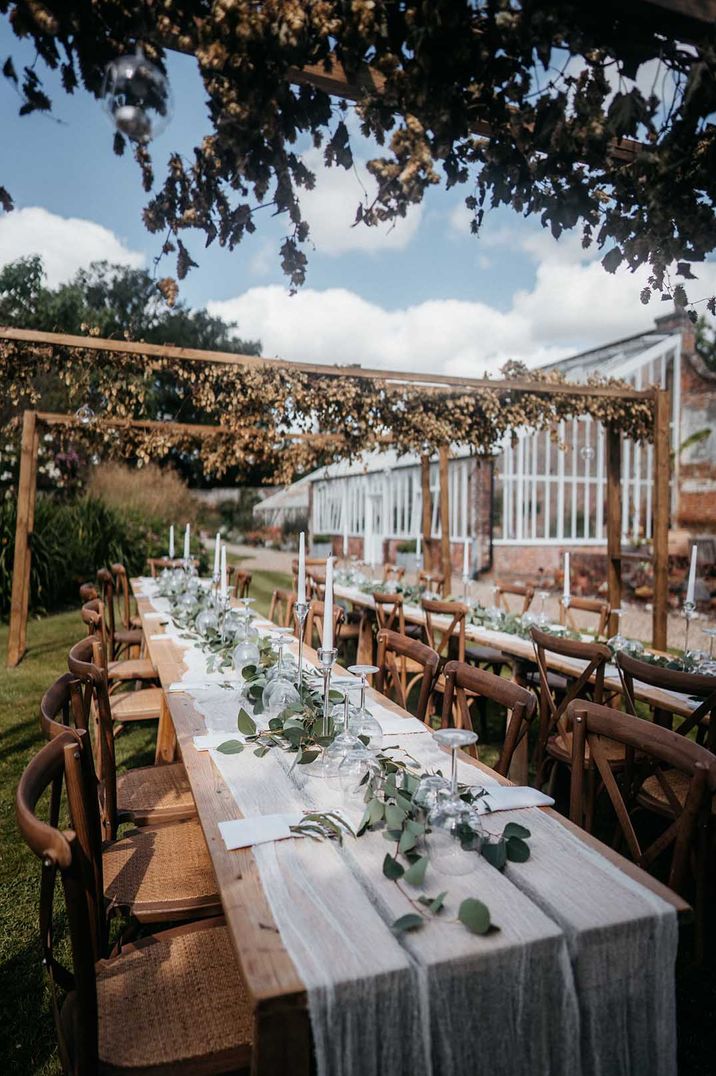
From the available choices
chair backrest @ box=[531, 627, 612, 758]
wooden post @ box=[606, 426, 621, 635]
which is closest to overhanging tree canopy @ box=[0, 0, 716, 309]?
chair backrest @ box=[531, 627, 612, 758]

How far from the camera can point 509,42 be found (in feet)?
5.43

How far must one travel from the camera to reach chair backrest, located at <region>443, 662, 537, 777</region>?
218cm

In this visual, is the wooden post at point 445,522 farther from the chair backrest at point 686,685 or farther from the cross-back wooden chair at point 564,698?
the chair backrest at point 686,685

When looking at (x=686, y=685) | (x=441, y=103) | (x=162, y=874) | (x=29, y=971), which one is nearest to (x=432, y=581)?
(x=686, y=685)

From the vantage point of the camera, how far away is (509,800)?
1754 mm

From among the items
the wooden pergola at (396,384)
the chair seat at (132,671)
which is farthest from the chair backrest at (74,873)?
the wooden pergola at (396,384)

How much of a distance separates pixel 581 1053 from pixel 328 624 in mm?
1033

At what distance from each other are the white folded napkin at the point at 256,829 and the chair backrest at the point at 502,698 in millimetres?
820

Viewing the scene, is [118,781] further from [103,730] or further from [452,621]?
[452,621]

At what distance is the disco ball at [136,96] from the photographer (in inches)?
64.6

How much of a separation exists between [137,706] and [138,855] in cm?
180

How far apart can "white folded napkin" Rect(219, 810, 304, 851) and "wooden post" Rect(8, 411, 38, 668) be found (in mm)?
6407

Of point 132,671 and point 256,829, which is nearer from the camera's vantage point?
point 256,829

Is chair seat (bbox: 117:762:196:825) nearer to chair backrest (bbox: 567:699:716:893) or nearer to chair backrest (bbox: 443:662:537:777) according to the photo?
chair backrest (bbox: 443:662:537:777)
